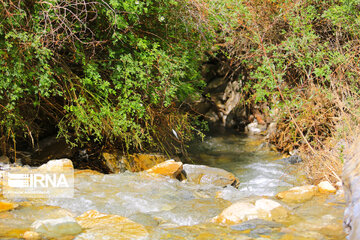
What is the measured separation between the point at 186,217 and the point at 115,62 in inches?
115

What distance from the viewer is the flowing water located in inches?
127

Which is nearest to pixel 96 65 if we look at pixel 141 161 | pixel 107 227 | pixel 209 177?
pixel 141 161

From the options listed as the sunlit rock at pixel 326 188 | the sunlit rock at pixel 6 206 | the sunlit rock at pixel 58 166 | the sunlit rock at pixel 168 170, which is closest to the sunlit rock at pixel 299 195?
the sunlit rock at pixel 326 188

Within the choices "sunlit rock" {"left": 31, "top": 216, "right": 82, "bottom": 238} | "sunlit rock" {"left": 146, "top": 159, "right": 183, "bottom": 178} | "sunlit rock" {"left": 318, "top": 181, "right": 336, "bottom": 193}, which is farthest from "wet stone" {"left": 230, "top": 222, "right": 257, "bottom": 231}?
"sunlit rock" {"left": 146, "top": 159, "right": 183, "bottom": 178}

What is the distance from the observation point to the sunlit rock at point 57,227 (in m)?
3.05

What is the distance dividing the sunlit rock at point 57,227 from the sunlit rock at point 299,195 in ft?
7.99

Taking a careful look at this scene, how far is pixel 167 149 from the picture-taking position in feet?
22.4

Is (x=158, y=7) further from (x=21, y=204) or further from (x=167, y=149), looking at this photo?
(x=21, y=204)

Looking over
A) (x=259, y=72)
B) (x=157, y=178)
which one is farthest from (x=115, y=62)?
(x=259, y=72)

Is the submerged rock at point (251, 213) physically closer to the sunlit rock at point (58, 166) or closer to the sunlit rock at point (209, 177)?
the sunlit rock at point (209, 177)

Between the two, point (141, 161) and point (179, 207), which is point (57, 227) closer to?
point (179, 207)

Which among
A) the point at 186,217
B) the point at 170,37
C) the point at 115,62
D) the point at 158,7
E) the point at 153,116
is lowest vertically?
the point at 186,217

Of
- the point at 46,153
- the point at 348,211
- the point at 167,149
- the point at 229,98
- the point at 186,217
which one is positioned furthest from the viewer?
the point at 229,98

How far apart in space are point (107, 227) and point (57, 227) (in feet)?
1.43
